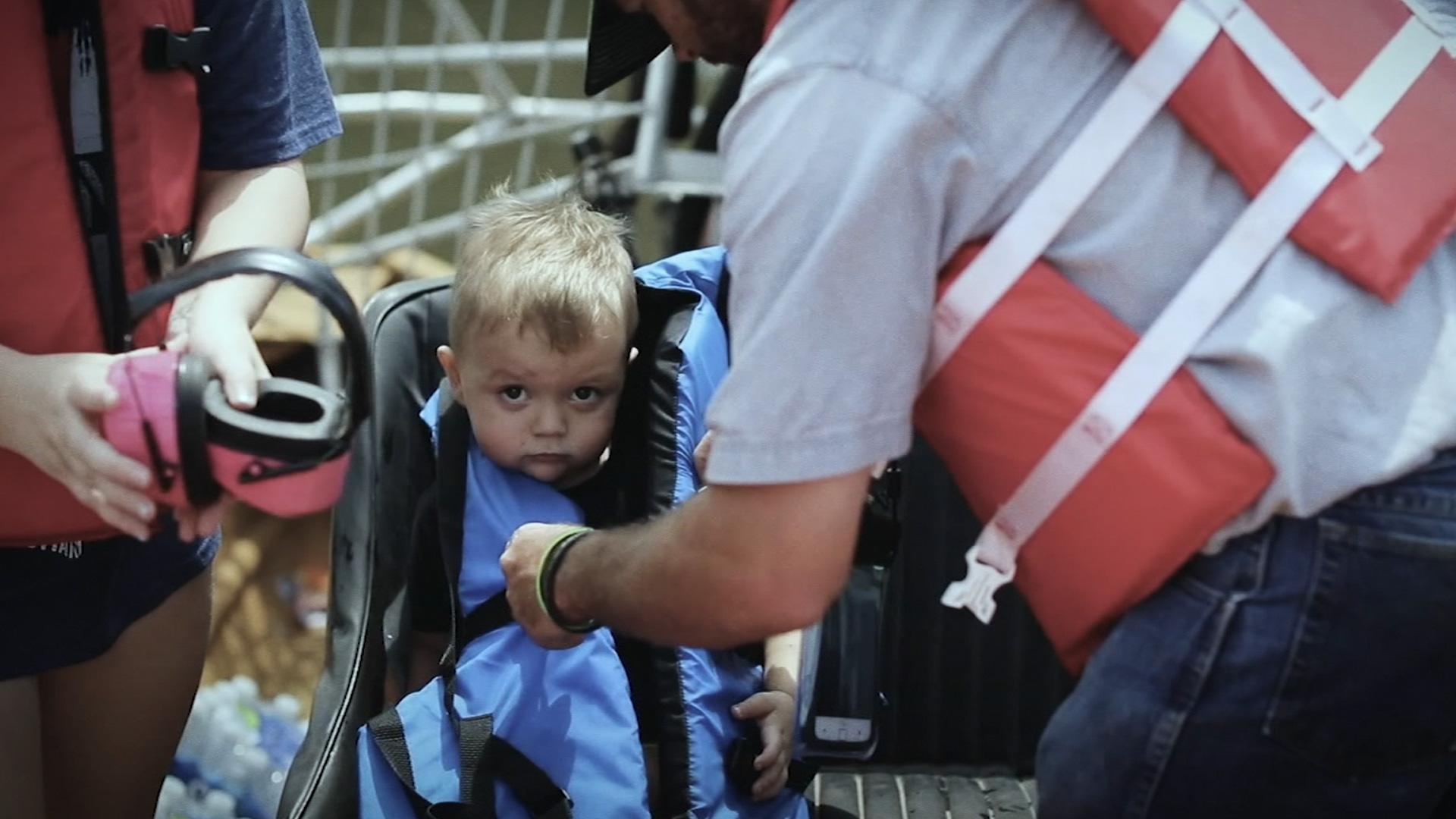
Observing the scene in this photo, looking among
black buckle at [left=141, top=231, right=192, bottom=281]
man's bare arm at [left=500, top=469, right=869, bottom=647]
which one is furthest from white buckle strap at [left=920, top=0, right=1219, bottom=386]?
black buckle at [left=141, top=231, right=192, bottom=281]

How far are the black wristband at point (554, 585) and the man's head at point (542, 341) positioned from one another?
1.44 ft

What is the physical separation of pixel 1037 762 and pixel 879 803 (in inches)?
36.3

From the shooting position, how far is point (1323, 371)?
4.09 feet

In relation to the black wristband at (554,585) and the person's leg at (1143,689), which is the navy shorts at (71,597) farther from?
the person's leg at (1143,689)

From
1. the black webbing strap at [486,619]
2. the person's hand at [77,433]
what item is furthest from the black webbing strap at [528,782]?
the person's hand at [77,433]

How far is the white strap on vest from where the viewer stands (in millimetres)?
1240

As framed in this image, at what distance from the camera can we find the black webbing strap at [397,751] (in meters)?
1.84

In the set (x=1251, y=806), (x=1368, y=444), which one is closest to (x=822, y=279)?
(x=1368, y=444)

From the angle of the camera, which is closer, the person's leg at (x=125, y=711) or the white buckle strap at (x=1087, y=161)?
the white buckle strap at (x=1087, y=161)

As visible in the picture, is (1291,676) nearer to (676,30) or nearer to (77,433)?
(676,30)

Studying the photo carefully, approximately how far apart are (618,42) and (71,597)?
29.2 inches

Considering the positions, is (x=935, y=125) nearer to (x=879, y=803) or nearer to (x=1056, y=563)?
(x=1056, y=563)

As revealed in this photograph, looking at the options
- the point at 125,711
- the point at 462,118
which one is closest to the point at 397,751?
the point at 125,711

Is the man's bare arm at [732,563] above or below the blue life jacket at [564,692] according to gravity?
above
